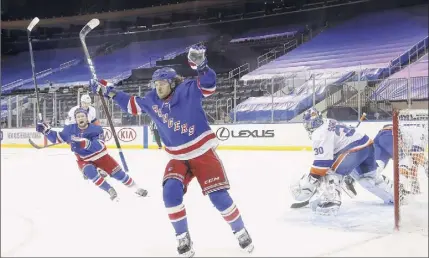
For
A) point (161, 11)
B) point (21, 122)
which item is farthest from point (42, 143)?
point (161, 11)

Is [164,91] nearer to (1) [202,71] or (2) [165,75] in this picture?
(2) [165,75]

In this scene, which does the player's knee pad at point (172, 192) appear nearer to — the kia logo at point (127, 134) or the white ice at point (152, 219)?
the white ice at point (152, 219)

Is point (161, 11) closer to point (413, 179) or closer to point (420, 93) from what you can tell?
point (420, 93)

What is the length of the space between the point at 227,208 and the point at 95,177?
536mm

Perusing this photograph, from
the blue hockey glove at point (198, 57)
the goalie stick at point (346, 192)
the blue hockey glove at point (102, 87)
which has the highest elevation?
the blue hockey glove at point (198, 57)

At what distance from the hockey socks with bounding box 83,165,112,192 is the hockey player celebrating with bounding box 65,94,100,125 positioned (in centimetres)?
16

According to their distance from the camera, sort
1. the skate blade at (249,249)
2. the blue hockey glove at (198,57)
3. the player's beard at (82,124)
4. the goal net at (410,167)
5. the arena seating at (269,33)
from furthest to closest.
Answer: the player's beard at (82,124)
the arena seating at (269,33)
the goal net at (410,167)
the skate blade at (249,249)
the blue hockey glove at (198,57)

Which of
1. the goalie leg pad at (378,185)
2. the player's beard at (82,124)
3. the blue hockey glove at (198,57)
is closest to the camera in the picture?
the blue hockey glove at (198,57)

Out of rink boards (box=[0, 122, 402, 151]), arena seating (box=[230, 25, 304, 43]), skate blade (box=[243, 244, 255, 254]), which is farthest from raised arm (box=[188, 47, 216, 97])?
skate blade (box=[243, 244, 255, 254])

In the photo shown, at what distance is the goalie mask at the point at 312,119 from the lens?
5.80 ft

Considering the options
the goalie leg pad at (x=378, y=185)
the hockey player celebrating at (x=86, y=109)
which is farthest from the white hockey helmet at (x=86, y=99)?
the goalie leg pad at (x=378, y=185)

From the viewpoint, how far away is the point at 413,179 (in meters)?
1.67

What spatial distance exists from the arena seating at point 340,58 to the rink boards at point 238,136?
0.24 feet

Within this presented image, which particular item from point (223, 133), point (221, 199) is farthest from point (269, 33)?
point (221, 199)
